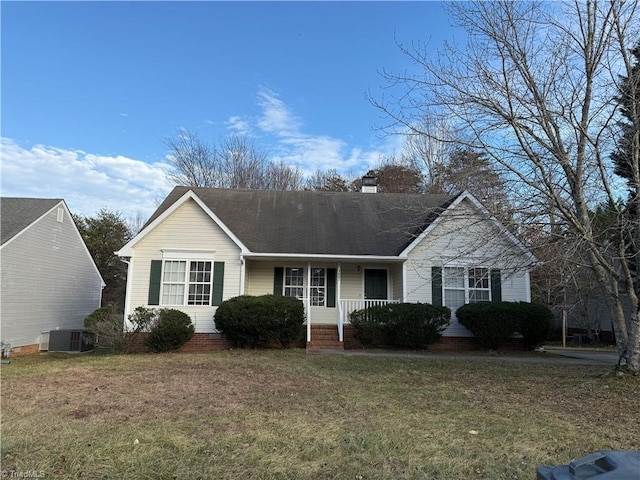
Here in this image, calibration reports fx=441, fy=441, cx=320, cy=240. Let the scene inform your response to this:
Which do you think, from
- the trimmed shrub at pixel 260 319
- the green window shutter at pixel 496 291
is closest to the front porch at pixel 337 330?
the trimmed shrub at pixel 260 319

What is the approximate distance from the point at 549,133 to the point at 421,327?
7178 millimetres

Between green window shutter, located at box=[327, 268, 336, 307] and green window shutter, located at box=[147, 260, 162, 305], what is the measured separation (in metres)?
5.90

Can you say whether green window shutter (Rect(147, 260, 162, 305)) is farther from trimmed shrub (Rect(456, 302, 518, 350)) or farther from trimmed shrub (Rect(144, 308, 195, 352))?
trimmed shrub (Rect(456, 302, 518, 350))

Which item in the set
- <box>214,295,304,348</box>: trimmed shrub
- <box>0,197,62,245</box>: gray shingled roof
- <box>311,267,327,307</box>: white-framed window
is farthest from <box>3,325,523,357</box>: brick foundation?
<box>0,197,62,245</box>: gray shingled roof

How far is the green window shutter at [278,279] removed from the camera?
53.1 feet

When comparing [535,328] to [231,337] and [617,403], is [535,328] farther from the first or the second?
[231,337]

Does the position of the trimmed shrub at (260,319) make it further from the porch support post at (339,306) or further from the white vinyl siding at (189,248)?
the porch support post at (339,306)

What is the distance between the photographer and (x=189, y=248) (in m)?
14.8

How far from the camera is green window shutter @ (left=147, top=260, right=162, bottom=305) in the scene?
1444cm

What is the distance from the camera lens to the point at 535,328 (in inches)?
555

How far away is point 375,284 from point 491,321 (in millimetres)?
4361

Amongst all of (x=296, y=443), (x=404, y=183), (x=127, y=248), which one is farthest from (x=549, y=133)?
(x=404, y=183)

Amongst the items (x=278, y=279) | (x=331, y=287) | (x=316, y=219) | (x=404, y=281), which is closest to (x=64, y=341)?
(x=278, y=279)

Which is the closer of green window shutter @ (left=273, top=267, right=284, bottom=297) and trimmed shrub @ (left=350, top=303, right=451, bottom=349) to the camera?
trimmed shrub @ (left=350, top=303, right=451, bottom=349)
